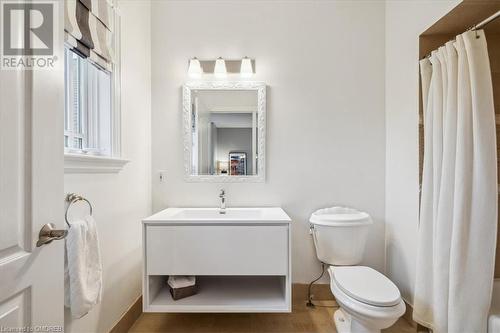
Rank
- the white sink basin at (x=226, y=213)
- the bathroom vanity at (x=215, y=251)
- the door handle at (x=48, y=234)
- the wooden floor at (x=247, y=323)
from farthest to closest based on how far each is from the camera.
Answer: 1. the white sink basin at (x=226, y=213)
2. the wooden floor at (x=247, y=323)
3. the bathroom vanity at (x=215, y=251)
4. the door handle at (x=48, y=234)

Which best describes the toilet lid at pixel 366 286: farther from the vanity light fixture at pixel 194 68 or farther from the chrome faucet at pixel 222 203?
the vanity light fixture at pixel 194 68

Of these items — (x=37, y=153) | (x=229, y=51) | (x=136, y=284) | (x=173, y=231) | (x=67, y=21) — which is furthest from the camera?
(x=229, y=51)

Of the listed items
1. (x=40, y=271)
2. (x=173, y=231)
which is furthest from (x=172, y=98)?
(x=40, y=271)

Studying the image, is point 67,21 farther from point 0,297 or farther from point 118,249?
point 118,249

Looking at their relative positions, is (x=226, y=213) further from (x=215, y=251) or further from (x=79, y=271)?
(x=79, y=271)

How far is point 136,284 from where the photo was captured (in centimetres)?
192

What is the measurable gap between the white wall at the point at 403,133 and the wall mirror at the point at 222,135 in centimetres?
109

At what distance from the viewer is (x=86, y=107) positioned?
58.6 inches

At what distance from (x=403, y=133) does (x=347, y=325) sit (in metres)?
1.47

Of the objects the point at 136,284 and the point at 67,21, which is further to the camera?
the point at 136,284

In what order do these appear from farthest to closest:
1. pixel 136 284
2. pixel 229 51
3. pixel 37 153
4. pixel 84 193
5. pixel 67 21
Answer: pixel 229 51, pixel 136 284, pixel 84 193, pixel 67 21, pixel 37 153

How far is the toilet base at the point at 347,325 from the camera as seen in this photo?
1.52 m

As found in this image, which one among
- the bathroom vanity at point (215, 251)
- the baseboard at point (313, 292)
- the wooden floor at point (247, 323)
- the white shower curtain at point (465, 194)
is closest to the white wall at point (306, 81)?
the baseboard at point (313, 292)

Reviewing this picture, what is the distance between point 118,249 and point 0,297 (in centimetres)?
109
